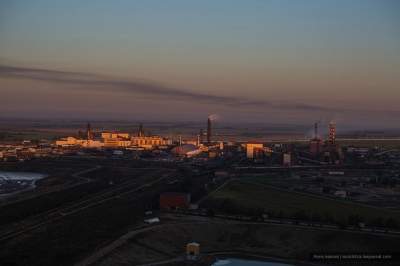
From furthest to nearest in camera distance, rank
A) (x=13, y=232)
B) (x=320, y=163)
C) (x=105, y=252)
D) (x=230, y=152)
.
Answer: (x=230, y=152)
(x=320, y=163)
(x=13, y=232)
(x=105, y=252)

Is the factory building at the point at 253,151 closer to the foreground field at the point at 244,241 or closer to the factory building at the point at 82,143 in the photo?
the factory building at the point at 82,143

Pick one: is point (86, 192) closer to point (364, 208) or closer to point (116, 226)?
point (116, 226)

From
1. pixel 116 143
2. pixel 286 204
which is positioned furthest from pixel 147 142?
pixel 286 204

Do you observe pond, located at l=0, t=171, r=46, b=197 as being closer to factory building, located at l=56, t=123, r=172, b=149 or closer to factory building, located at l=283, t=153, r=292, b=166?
factory building, located at l=283, t=153, r=292, b=166

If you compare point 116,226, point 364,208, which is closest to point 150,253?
point 116,226

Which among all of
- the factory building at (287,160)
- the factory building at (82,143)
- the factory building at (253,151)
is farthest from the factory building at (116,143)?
the factory building at (287,160)
